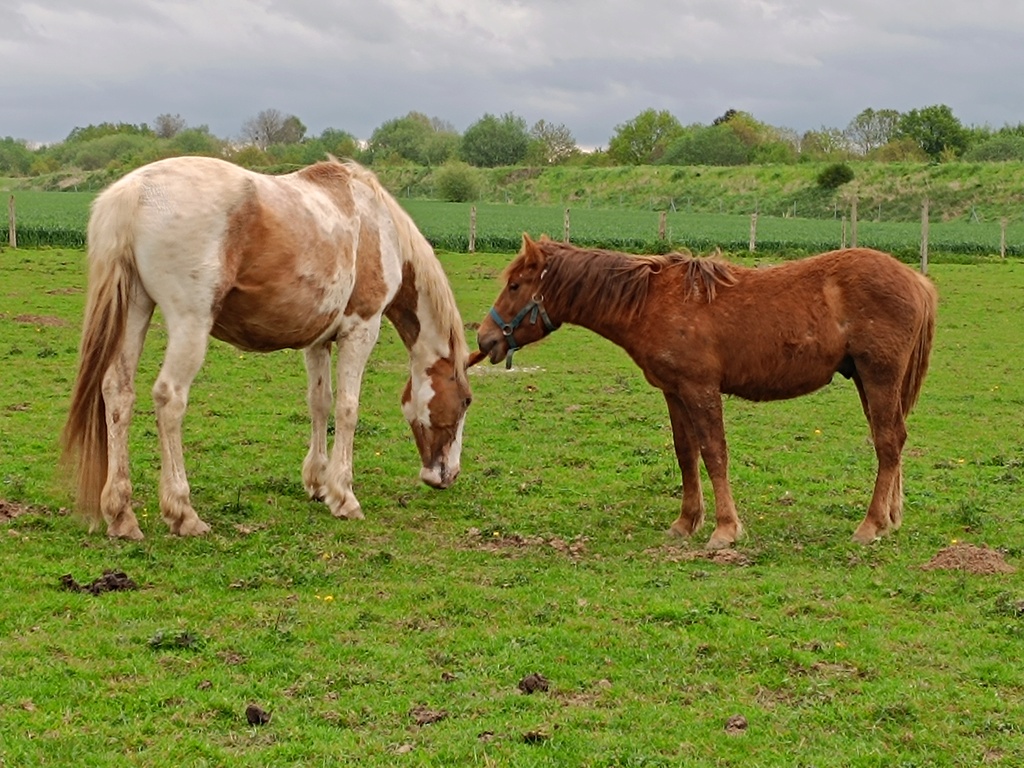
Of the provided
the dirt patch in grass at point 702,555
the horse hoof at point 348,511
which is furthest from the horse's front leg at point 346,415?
the dirt patch in grass at point 702,555

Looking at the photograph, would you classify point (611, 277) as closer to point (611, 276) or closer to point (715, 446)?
point (611, 276)

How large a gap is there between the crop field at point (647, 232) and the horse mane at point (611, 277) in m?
19.6

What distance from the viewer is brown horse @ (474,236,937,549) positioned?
7441 mm

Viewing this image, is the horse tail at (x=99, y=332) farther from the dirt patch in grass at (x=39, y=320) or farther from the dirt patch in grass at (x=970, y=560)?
the dirt patch in grass at (x=39, y=320)

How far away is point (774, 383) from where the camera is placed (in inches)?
299

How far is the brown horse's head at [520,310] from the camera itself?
25.7ft

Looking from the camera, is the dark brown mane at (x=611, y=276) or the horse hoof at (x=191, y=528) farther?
the dark brown mane at (x=611, y=276)

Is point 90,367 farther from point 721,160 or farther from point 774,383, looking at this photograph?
point 721,160

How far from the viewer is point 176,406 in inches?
277

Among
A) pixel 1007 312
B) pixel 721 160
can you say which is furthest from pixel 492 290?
pixel 721 160

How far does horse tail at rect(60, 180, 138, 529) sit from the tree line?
6096cm

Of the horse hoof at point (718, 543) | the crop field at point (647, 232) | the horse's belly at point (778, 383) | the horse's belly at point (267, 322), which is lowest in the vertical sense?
the horse hoof at point (718, 543)

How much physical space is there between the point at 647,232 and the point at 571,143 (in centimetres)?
5763

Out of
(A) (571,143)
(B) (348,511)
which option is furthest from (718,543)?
(A) (571,143)
